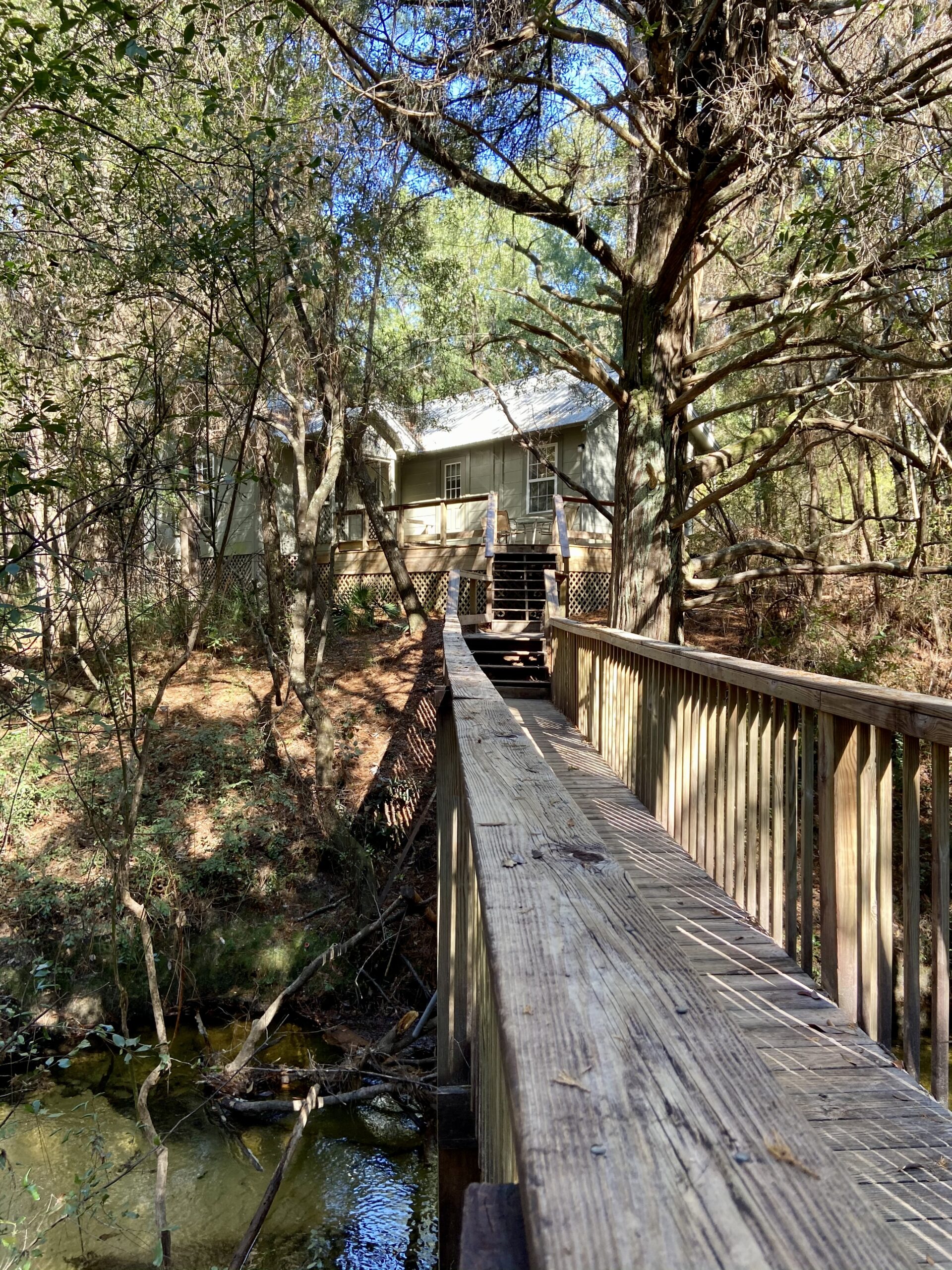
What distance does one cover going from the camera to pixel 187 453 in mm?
6473

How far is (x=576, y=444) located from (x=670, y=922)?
62.7 ft

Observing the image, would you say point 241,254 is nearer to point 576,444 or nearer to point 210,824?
point 210,824

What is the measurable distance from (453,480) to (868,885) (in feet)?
76.4

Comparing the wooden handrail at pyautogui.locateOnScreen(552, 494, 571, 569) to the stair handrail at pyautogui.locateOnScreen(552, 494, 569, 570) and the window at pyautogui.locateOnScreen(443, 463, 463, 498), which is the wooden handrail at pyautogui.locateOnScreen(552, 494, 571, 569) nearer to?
the stair handrail at pyautogui.locateOnScreen(552, 494, 569, 570)

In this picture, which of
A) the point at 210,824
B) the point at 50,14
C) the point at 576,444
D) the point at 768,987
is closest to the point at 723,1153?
the point at 768,987

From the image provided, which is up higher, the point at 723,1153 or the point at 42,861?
the point at 723,1153

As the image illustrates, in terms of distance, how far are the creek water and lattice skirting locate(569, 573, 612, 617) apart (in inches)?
499

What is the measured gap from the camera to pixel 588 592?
19359 millimetres

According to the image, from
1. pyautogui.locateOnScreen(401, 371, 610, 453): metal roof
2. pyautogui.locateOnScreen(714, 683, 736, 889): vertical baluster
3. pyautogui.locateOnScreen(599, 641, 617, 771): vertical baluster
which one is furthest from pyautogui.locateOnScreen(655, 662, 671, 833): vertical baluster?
pyautogui.locateOnScreen(401, 371, 610, 453): metal roof

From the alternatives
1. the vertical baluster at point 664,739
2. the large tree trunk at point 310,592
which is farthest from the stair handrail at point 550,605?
the vertical baluster at point 664,739

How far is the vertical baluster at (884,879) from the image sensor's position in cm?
269

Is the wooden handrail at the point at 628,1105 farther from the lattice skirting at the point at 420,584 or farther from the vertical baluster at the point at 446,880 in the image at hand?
the lattice skirting at the point at 420,584

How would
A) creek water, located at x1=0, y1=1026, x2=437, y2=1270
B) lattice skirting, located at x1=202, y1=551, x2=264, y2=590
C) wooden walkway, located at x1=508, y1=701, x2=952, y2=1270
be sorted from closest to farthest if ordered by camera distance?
1. wooden walkway, located at x1=508, y1=701, x2=952, y2=1270
2. creek water, located at x1=0, y1=1026, x2=437, y2=1270
3. lattice skirting, located at x1=202, y1=551, x2=264, y2=590

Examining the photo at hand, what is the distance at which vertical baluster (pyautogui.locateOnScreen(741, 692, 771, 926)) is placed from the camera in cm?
362
